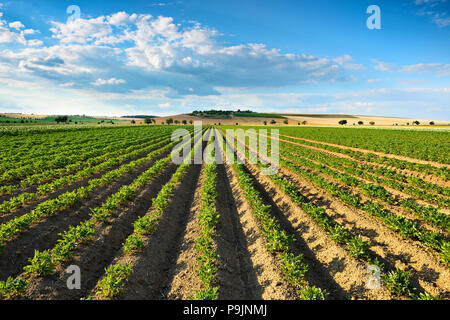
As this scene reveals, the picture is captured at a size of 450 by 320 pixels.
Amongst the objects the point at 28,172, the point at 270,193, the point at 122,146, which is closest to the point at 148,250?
the point at 270,193

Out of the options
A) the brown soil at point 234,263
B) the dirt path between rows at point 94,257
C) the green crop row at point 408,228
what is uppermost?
the green crop row at point 408,228

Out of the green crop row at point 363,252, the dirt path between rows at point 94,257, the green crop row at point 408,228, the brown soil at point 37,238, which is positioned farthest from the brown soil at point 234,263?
the brown soil at point 37,238

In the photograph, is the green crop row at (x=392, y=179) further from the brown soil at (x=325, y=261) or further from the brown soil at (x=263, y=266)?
the brown soil at (x=263, y=266)

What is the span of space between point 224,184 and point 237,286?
351 inches

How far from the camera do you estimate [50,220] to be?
319 inches

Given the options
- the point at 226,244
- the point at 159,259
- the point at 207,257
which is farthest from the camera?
the point at 226,244

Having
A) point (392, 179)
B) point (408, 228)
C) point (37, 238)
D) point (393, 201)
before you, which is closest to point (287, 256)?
point (408, 228)

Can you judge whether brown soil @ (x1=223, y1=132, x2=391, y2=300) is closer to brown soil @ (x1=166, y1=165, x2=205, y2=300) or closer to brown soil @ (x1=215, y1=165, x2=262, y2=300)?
brown soil @ (x1=215, y1=165, x2=262, y2=300)

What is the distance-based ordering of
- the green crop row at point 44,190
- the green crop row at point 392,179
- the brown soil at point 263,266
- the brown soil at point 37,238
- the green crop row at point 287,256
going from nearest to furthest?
the green crop row at point 287,256 < the brown soil at point 263,266 < the brown soil at point 37,238 < the green crop row at point 44,190 < the green crop row at point 392,179

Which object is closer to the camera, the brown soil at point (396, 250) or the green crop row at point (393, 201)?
the brown soil at point (396, 250)

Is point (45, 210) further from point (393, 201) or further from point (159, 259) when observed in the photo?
point (393, 201)

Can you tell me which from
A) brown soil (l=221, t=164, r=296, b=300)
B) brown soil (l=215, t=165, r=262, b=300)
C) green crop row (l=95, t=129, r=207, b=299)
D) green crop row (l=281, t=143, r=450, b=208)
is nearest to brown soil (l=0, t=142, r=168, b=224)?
green crop row (l=95, t=129, r=207, b=299)

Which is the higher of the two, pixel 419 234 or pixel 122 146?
pixel 122 146
